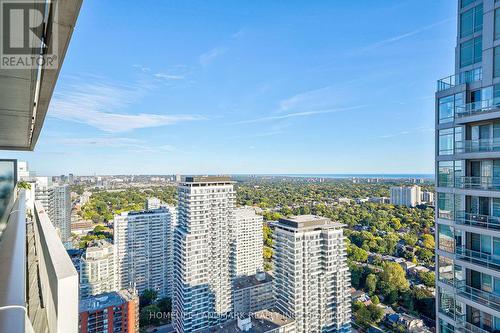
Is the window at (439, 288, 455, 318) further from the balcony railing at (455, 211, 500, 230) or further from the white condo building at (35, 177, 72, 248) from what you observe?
the white condo building at (35, 177, 72, 248)

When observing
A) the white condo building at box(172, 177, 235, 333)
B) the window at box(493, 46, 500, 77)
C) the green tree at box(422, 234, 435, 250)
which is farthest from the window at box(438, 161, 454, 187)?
the green tree at box(422, 234, 435, 250)

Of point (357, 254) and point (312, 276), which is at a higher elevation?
point (312, 276)

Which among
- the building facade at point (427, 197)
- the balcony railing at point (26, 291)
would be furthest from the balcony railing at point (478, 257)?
the building facade at point (427, 197)

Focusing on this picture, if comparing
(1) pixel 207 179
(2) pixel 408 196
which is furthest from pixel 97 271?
(2) pixel 408 196

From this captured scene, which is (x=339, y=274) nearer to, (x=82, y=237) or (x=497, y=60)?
(x=497, y=60)

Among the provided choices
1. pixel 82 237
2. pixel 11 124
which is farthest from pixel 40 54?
pixel 82 237

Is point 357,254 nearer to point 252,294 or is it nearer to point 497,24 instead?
point 252,294

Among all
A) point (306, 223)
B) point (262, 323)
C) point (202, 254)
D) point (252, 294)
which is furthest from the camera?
point (252, 294)
